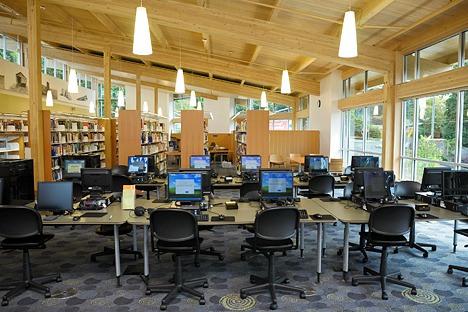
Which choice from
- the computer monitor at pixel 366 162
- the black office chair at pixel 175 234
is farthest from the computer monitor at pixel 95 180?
the computer monitor at pixel 366 162

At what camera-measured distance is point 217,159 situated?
19.2 meters

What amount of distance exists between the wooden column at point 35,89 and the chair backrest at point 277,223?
16.7 ft

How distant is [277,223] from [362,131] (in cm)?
827

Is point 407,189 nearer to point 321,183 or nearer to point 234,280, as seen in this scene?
point 321,183

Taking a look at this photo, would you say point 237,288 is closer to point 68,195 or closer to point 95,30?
point 68,195

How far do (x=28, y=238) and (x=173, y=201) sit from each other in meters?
1.73

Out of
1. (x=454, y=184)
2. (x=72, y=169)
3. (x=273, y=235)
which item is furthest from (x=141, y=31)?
(x=454, y=184)

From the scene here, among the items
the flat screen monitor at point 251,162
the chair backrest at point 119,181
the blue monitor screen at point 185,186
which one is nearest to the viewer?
the blue monitor screen at point 185,186

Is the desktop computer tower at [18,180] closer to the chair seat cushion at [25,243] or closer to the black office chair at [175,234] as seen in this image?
the chair seat cushion at [25,243]

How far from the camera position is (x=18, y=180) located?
636 centimetres

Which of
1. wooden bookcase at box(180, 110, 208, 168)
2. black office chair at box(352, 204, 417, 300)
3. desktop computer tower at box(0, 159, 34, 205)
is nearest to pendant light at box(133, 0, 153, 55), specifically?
black office chair at box(352, 204, 417, 300)

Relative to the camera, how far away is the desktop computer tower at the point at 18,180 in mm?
6051

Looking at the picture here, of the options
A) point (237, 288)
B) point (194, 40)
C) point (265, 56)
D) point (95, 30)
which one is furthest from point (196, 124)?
point (237, 288)

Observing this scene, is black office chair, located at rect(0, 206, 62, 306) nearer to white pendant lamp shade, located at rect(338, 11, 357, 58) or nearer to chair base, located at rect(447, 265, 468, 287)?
white pendant lamp shade, located at rect(338, 11, 357, 58)
